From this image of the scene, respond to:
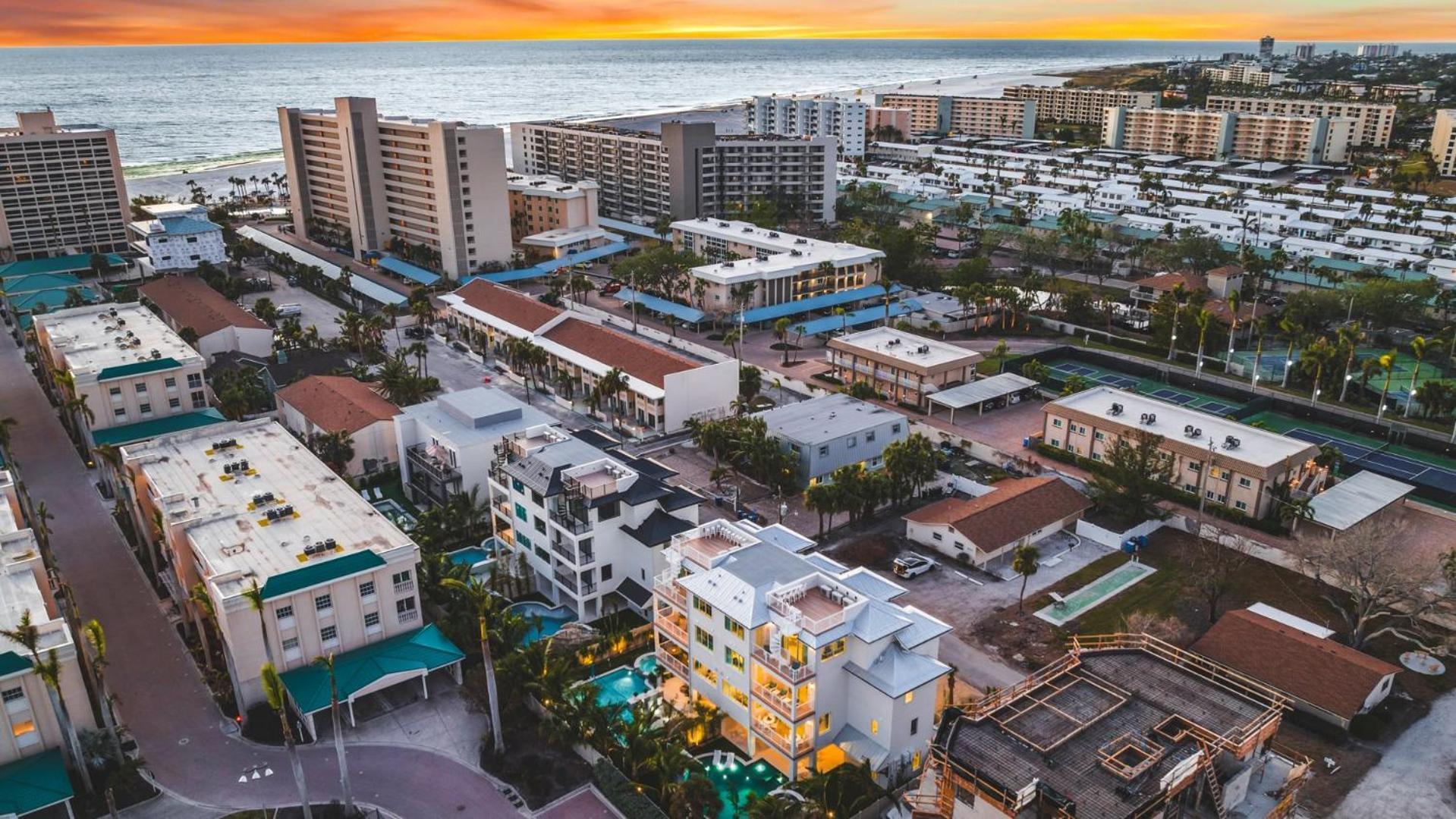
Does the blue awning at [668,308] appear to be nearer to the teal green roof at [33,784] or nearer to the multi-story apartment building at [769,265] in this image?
the multi-story apartment building at [769,265]

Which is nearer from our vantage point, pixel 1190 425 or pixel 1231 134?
pixel 1190 425

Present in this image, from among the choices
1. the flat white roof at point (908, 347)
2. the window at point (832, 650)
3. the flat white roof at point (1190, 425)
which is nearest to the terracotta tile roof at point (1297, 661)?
the flat white roof at point (1190, 425)

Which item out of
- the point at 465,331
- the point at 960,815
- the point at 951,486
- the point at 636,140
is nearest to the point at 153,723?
the point at 960,815

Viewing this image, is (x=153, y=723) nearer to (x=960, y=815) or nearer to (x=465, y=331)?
(x=960, y=815)

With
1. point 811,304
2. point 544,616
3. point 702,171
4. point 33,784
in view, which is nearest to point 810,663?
point 544,616

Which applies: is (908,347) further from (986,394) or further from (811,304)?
(811,304)

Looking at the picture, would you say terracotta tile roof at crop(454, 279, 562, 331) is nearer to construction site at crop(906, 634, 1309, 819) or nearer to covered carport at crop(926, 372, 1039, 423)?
covered carport at crop(926, 372, 1039, 423)
